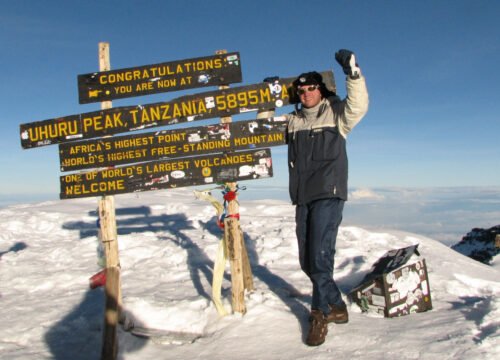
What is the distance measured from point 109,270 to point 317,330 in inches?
93.4

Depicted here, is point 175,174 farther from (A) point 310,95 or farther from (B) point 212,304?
(A) point 310,95

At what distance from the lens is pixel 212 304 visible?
5.18 metres

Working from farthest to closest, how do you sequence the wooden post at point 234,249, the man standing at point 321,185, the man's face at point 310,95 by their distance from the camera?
the wooden post at point 234,249, the man's face at point 310,95, the man standing at point 321,185

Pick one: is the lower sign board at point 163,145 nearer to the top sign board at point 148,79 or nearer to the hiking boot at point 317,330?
the top sign board at point 148,79

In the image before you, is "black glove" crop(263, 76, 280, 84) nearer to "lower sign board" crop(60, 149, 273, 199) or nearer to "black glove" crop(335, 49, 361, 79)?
"lower sign board" crop(60, 149, 273, 199)

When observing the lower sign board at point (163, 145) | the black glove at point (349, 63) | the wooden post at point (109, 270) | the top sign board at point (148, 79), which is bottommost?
the wooden post at point (109, 270)

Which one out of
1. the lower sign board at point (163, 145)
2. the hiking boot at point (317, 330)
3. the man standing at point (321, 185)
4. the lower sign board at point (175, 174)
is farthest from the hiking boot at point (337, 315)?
the lower sign board at point (163, 145)

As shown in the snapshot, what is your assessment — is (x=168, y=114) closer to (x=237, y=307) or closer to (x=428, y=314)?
(x=237, y=307)

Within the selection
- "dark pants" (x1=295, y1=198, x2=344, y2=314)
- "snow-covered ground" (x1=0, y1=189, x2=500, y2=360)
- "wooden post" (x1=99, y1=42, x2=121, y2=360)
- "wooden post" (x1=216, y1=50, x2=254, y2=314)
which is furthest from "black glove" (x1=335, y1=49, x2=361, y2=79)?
"wooden post" (x1=99, y1=42, x2=121, y2=360)

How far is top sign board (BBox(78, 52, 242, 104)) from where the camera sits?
16.9 ft

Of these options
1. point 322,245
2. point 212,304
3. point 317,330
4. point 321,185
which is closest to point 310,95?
point 321,185

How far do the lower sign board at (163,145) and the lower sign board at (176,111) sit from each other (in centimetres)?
13

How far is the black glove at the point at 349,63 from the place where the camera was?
3.59 meters

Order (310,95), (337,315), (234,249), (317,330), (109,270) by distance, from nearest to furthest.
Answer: (317,330) < (337,315) < (310,95) < (109,270) < (234,249)
